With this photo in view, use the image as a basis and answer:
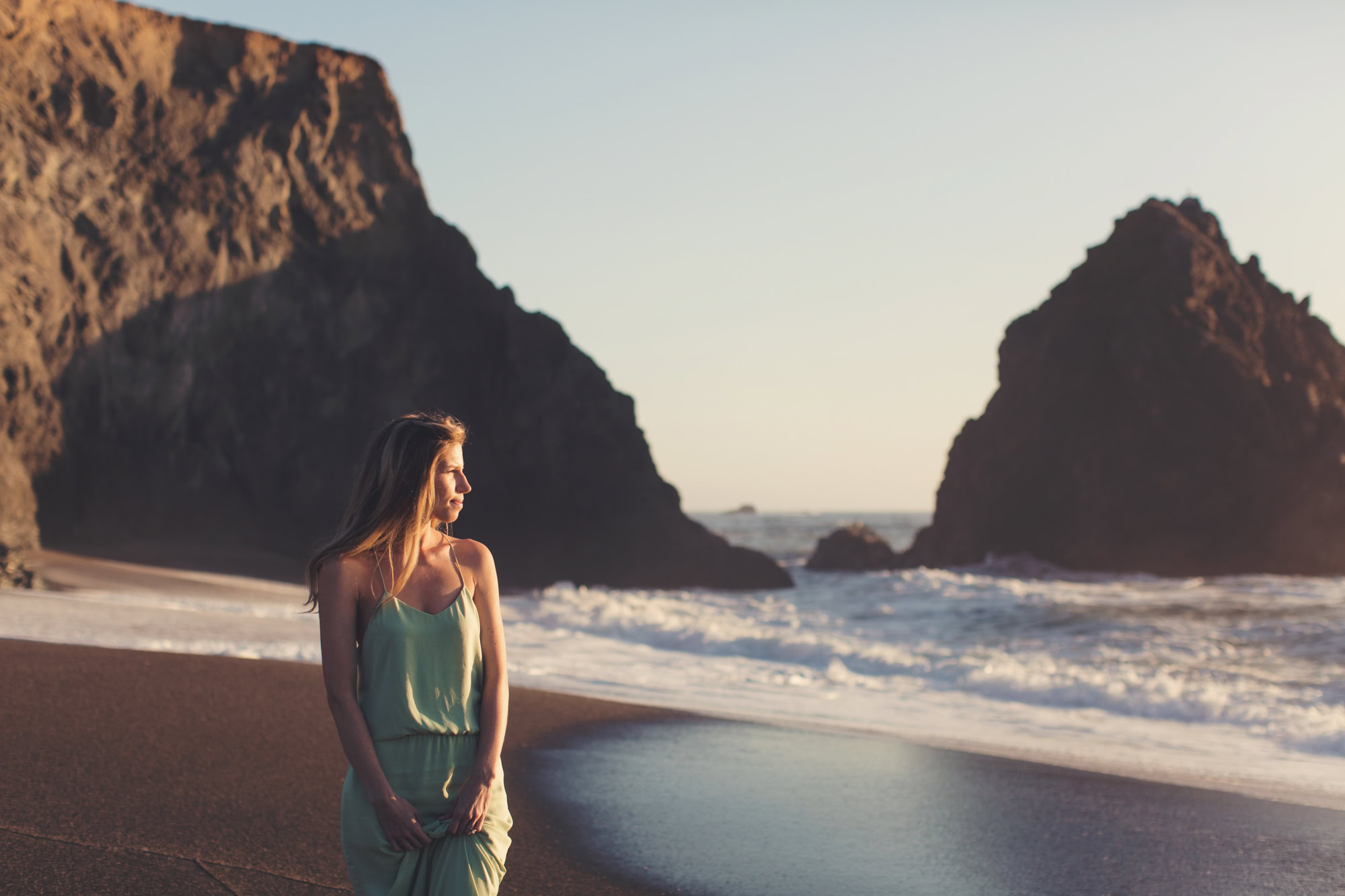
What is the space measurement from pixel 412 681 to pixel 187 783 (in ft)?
10.1

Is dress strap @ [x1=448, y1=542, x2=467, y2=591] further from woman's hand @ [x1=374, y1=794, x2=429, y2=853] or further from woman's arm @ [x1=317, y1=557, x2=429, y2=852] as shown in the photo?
woman's hand @ [x1=374, y1=794, x2=429, y2=853]

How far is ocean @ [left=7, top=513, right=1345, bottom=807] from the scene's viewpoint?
737 cm

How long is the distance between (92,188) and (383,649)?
79.0 ft

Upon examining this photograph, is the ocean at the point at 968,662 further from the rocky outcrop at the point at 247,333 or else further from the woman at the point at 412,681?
the rocky outcrop at the point at 247,333

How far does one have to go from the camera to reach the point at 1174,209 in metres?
36.7

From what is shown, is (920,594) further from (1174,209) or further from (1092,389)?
(1174,209)

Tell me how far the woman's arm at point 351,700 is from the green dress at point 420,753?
0.11ft

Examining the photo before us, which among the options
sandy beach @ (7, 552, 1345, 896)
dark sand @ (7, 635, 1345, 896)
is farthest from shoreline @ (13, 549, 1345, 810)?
dark sand @ (7, 635, 1345, 896)

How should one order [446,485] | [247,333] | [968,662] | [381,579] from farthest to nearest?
[247,333] < [968,662] < [446,485] < [381,579]

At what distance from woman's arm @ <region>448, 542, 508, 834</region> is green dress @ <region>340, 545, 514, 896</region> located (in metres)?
0.04

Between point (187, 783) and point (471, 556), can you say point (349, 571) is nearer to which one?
point (471, 556)

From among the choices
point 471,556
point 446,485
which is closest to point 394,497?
point 446,485

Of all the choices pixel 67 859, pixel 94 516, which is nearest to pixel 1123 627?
pixel 67 859

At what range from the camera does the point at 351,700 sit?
2207 mm
